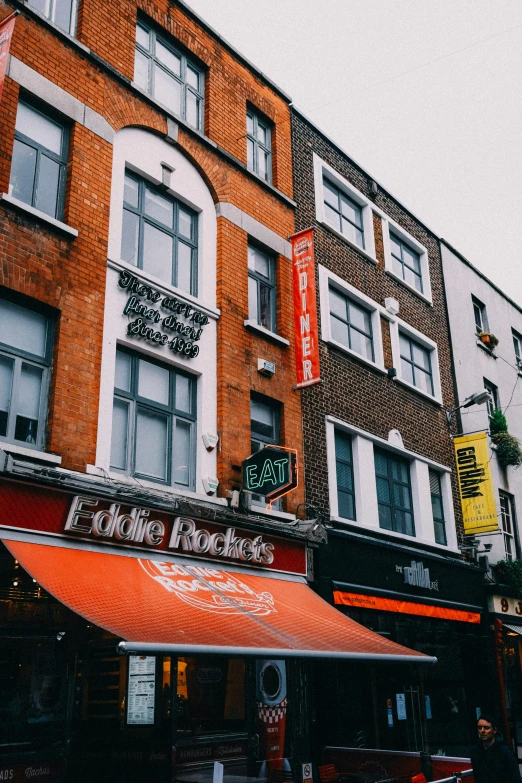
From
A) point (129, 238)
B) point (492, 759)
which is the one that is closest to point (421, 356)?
point (129, 238)

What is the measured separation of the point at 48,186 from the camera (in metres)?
11.0

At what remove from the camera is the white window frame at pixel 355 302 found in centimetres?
1603

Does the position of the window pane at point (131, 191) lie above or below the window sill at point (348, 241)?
below

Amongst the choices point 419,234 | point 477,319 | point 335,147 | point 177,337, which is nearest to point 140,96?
point 177,337

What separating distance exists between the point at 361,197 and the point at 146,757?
14145 millimetres

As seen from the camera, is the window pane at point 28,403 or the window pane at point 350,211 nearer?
the window pane at point 28,403

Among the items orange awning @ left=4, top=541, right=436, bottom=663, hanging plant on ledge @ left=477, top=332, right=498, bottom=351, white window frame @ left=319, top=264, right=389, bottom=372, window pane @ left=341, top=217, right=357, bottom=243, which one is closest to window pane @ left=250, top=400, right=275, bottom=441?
white window frame @ left=319, top=264, right=389, bottom=372

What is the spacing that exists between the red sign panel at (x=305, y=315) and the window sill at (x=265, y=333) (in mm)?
476

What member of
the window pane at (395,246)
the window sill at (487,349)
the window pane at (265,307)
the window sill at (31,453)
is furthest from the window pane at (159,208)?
the window sill at (487,349)

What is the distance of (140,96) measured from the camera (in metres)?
12.7

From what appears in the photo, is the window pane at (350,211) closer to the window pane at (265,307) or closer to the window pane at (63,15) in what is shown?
the window pane at (265,307)

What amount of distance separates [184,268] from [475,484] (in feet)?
33.7

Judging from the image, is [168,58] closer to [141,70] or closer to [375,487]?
[141,70]

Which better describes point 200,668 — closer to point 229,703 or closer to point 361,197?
point 229,703
